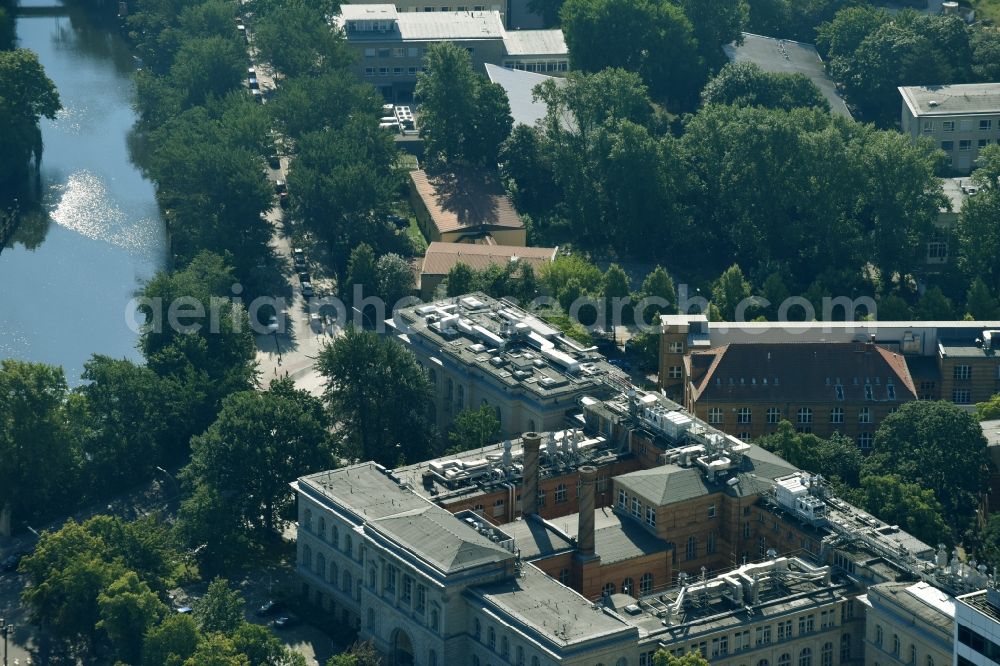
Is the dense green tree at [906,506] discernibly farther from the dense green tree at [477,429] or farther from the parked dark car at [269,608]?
the parked dark car at [269,608]

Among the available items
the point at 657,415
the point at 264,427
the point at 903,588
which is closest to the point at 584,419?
the point at 657,415

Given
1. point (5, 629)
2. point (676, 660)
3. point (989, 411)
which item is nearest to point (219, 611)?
point (5, 629)

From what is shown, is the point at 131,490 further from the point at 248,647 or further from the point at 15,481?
the point at 248,647

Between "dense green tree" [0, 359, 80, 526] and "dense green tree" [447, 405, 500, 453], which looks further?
"dense green tree" [0, 359, 80, 526]

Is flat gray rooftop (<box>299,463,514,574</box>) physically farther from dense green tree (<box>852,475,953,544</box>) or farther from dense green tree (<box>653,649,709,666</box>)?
dense green tree (<box>852,475,953,544</box>)

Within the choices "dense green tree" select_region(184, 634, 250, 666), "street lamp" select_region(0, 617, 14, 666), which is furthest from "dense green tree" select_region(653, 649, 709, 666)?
"street lamp" select_region(0, 617, 14, 666)
